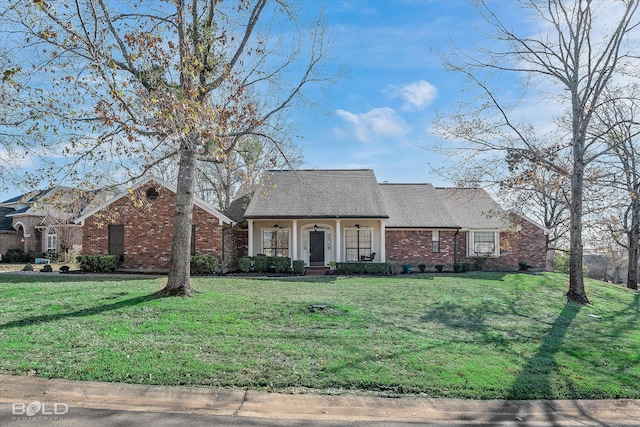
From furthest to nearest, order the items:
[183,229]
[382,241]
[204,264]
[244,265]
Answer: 1. [382,241]
2. [244,265]
3. [204,264]
4. [183,229]

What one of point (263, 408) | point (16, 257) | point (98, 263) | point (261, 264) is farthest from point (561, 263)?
point (16, 257)

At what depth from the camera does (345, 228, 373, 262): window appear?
22.4 m

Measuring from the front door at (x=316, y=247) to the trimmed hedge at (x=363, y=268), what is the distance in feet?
8.84

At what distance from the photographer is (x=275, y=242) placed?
22375 mm

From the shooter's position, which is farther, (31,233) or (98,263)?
(31,233)

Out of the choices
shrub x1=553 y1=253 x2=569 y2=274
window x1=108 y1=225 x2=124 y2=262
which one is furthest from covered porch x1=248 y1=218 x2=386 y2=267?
shrub x1=553 y1=253 x2=569 y2=274

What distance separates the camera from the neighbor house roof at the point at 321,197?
20953 mm

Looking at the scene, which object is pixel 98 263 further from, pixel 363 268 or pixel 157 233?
pixel 363 268

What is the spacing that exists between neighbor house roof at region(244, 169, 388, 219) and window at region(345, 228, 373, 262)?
1.60 meters

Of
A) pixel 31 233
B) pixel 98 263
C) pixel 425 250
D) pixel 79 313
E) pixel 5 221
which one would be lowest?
pixel 79 313

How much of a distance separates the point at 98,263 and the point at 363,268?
11.9m

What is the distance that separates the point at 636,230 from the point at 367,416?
81.0 feet

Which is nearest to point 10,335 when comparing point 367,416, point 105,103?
point 105,103

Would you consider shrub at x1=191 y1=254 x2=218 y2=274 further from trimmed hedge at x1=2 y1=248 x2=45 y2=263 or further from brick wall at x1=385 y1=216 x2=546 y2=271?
trimmed hedge at x1=2 y1=248 x2=45 y2=263
